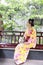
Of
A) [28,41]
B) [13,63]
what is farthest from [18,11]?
[28,41]

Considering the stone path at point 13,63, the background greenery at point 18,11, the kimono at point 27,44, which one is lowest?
the stone path at point 13,63

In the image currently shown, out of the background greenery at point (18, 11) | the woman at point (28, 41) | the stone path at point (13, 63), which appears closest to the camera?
the woman at point (28, 41)

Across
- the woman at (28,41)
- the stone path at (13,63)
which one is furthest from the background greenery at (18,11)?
the woman at (28,41)

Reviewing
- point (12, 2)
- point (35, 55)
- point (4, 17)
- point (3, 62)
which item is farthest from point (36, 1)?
point (3, 62)

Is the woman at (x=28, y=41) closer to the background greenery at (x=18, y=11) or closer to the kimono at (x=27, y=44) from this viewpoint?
the kimono at (x=27, y=44)

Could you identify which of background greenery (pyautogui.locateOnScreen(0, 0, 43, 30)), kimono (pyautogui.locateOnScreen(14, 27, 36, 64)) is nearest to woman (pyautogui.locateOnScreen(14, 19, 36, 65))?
kimono (pyautogui.locateOnScreen(14, 27, 36, 64))

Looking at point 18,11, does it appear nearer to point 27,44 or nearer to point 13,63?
point 13,63

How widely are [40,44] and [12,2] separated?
163cm

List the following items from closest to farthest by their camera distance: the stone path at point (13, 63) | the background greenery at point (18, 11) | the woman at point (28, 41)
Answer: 1. the woman at point (28, 41)
2. the stone path at point (13, 63)
3. the background greenery at point (18, 11)

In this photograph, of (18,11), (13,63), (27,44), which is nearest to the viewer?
(27,44)

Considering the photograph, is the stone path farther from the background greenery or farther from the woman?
the background greenery

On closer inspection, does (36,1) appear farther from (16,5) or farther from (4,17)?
(4,17)

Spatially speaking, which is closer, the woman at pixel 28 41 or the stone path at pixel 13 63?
the woman at pixel 28 41

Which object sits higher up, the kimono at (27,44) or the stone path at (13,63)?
the kimono at (27,44)
